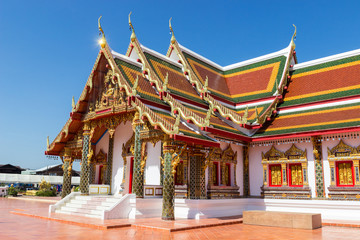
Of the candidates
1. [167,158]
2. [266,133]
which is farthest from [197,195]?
[266,133]

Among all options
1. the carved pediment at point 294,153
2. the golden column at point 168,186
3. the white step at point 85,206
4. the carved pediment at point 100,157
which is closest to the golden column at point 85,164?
the white step at point 85,206

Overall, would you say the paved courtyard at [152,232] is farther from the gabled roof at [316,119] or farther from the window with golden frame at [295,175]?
the gabled roof at [316,119]

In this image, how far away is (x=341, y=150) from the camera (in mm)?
11539

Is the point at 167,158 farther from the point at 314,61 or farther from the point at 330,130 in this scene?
the point at 314,61

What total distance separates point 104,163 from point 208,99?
5.08 metres

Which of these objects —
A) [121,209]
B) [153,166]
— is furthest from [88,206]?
[153,166]

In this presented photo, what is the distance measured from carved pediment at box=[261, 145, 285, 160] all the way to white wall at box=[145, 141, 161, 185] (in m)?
4.15

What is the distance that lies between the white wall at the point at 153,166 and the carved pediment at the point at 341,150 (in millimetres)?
5937

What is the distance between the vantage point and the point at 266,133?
42.6ft

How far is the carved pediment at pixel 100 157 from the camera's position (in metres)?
14.4

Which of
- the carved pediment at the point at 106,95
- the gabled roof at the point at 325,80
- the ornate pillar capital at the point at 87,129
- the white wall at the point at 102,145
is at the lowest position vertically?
the white wall at the point at 102,145

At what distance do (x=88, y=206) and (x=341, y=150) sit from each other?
8.65 meters

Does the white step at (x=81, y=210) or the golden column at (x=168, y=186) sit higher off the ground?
the golden column at (x=168, y=186)

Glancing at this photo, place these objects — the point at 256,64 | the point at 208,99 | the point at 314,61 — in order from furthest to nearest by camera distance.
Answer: the point at 256,64 < the point at 314,61 < the point at 208,99
